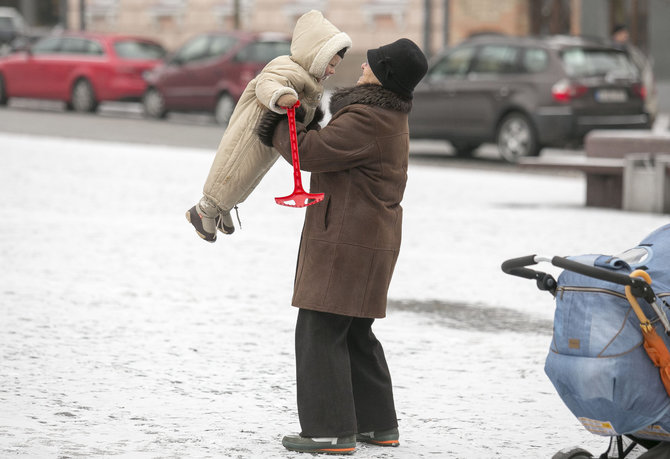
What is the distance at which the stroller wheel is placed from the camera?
470 centimetres

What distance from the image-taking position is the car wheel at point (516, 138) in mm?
18531

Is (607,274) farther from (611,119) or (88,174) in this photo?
(611,119)

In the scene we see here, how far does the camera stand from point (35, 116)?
24.6 meters

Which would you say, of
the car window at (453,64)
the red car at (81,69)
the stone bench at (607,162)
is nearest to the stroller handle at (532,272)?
the stone bench at (607,162)

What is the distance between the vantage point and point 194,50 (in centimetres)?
2508

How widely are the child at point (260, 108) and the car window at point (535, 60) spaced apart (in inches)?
552

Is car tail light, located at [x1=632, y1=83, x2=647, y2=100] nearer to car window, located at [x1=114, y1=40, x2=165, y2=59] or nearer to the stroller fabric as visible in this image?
car window, located at [x1=114, y1=40, x2=165, y2=59]

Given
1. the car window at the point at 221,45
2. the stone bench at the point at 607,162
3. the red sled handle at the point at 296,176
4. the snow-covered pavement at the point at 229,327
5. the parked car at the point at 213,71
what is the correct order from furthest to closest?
the car window at the point at 221,45 < the parked car at the point at 213,71 < the stone bench at the point at 607,162 < the snow-covered pavement at the point at 229,327 < the red sled handle at the point at 296,176

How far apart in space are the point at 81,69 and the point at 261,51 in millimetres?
4133

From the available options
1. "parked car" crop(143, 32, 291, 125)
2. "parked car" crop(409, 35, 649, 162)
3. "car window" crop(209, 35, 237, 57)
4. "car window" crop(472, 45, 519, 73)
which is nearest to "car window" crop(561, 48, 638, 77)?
"parked car" crop(409, 35, 649, 162)

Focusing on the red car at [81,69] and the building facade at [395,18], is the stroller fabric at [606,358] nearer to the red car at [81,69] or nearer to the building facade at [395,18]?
the red car at [81,69]

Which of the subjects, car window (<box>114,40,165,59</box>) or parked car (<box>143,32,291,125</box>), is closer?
parked car (<box>143,32,291,125</box>)

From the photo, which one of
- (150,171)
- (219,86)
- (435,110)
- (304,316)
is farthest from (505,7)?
(304,316)

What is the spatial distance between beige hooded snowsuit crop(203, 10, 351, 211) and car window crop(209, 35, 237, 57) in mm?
19715
